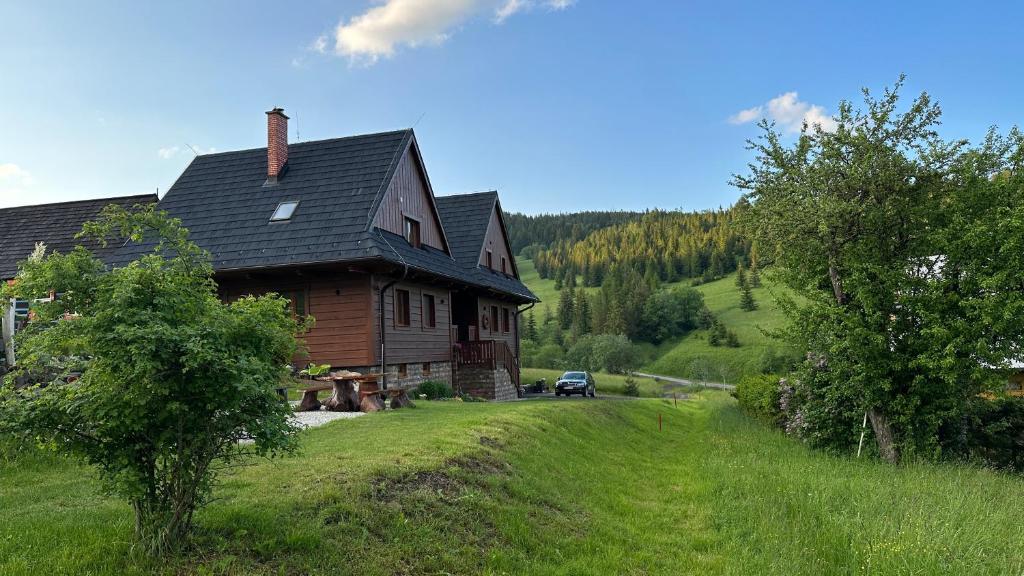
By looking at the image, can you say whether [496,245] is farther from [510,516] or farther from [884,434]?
[510,516]

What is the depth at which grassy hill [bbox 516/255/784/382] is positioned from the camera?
71.2 meters

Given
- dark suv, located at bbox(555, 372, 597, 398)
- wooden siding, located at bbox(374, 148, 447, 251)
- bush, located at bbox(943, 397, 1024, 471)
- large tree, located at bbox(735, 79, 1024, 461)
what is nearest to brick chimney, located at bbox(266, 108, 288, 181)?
wooden siding, located at bbox(374, 148, 447, 251)

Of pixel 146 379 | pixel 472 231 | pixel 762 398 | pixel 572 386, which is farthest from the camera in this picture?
pixel 572 386

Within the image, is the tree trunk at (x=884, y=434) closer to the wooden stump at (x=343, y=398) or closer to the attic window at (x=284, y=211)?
the wooden stump at (x=343, y=398)

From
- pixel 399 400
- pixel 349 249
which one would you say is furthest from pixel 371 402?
pixel 349 249

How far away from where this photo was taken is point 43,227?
82.6 feet

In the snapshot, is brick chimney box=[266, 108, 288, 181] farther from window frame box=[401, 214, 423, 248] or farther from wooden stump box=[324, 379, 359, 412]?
wooden stump box=[324, 379, 359, 412]

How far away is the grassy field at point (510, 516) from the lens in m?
5.67

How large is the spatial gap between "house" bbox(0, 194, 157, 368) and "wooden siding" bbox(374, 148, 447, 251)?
8.52m

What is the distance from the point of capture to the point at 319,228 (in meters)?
19.4

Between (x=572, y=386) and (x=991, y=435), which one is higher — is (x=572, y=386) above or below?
below

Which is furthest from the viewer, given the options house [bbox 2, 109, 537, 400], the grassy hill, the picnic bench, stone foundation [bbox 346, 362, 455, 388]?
the grassy hill

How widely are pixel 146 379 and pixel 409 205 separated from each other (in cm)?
1817

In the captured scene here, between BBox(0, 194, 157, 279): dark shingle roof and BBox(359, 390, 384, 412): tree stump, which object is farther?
BBox(0, 194, 157, 279): dark shingle roof
